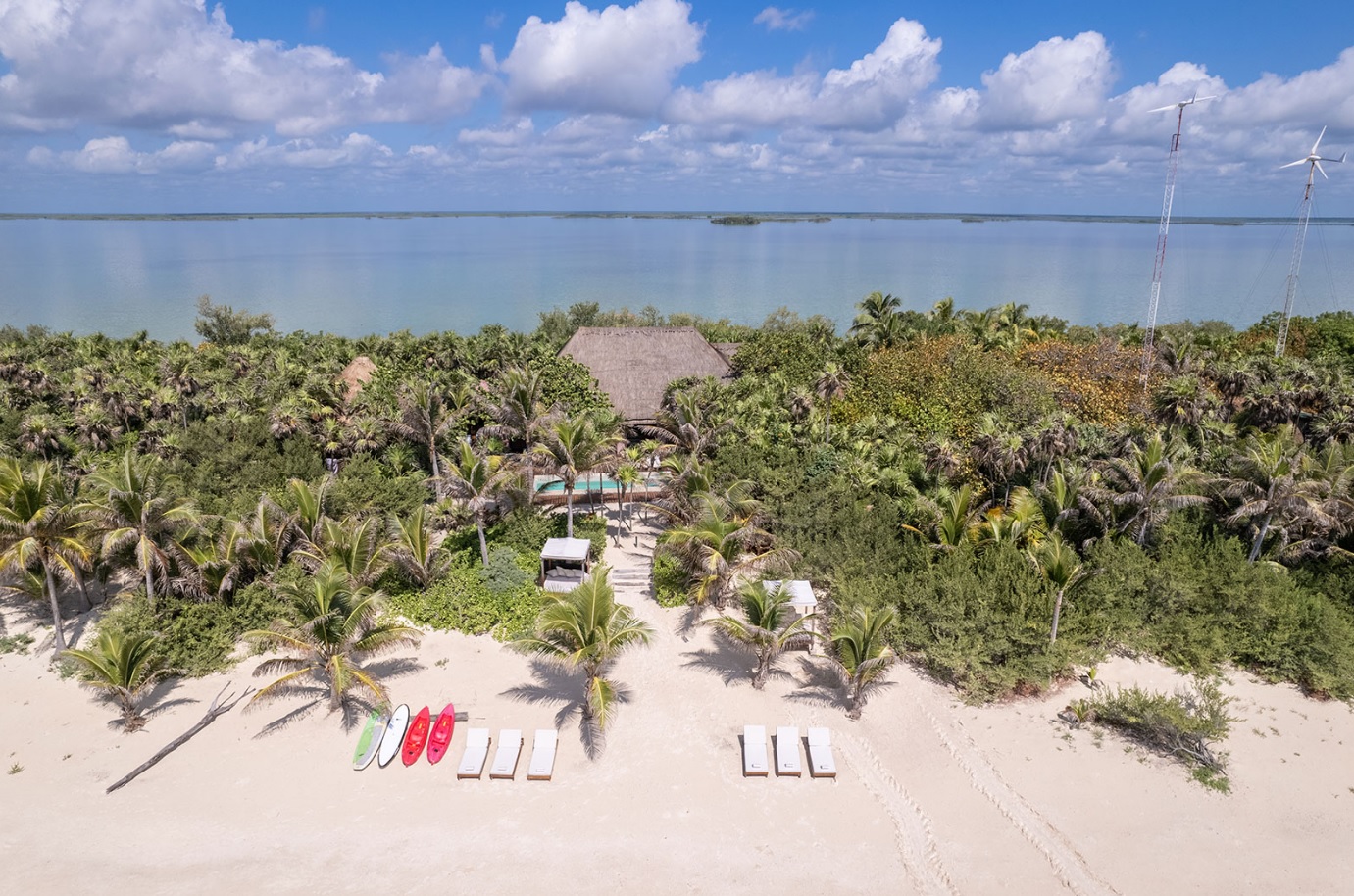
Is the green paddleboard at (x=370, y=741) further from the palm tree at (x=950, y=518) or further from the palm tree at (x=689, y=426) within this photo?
the palm tree at (x=950, y=518)

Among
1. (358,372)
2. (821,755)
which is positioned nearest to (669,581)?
(821,755)

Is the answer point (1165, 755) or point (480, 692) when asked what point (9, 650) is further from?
point (1165, 755)

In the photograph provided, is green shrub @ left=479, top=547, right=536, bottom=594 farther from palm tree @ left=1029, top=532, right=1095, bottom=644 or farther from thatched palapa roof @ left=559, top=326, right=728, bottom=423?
palm tree @ left=1029, top=532, right=1095, bottom=644

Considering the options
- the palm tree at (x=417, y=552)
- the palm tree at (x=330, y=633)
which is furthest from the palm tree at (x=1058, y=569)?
the palm tree at (x=417, y=552)

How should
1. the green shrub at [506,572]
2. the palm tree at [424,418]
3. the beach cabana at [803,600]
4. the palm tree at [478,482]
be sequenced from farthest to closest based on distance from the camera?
the palm tree at [424,418], the palm tree at [478,482], the green shrub at [506,572], the beach cabana at [803,600]

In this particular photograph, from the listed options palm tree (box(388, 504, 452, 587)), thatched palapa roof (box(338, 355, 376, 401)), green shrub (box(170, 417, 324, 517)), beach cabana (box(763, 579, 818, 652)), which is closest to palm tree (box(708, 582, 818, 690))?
beach cabana (box(763, 579, 818, 652))

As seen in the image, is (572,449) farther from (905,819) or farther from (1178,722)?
(1178,722)
